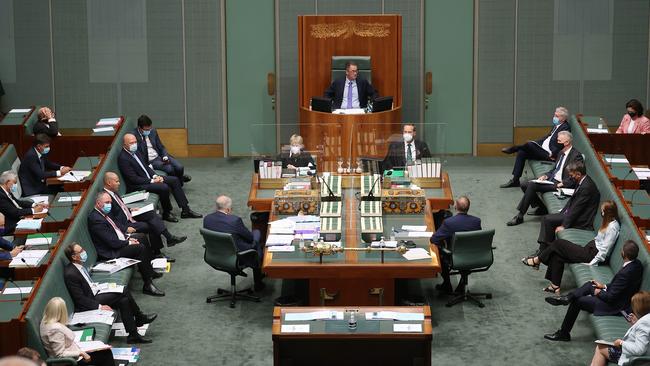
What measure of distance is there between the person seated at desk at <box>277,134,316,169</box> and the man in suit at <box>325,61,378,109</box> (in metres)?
1.94

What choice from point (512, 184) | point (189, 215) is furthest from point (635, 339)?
point (189, 215)

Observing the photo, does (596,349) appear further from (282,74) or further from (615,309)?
(282,74)

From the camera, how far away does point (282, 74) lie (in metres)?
16.4

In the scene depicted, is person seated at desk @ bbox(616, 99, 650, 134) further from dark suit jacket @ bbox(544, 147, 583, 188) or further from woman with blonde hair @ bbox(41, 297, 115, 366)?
woman with blonde hair @ bbox(41, 297, 115, 366)

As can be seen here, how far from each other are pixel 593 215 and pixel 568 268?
653 mm

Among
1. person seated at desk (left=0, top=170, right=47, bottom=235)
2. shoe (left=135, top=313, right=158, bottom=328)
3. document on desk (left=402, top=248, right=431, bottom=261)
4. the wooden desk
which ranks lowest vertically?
shoe (left=135, top=313, right=158, bottom=328)

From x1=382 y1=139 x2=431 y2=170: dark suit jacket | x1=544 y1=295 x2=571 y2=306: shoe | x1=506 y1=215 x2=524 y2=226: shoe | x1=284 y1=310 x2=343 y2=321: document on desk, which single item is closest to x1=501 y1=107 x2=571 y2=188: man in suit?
x1=506 y1=215 x2=524 y2=226: shoe

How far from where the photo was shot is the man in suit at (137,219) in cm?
1184

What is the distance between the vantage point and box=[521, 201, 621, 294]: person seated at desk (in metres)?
10.9

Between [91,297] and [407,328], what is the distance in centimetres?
293

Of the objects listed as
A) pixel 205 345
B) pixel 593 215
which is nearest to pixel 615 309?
pixel 593 215

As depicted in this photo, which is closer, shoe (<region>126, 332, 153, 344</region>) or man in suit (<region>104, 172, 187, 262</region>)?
shoe (<region>126, 332, 153, 344</region>)

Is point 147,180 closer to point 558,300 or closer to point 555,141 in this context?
point 555,141

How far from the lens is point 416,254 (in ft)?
34.8
